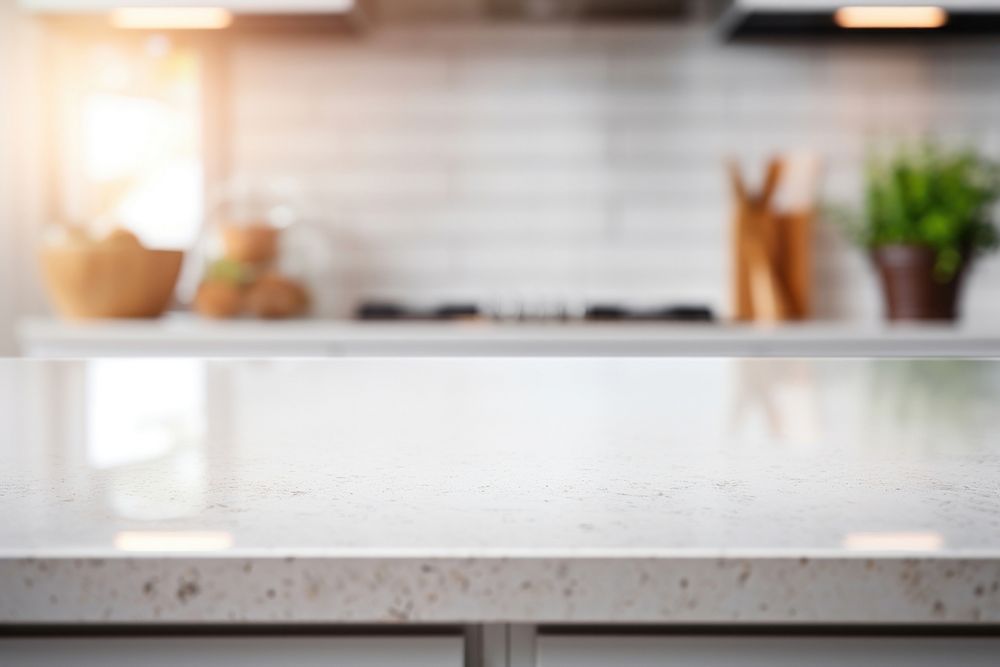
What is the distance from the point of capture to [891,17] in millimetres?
2129

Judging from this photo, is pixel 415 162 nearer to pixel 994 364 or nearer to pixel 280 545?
pixel 994 364

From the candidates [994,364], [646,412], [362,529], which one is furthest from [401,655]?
[994,364]

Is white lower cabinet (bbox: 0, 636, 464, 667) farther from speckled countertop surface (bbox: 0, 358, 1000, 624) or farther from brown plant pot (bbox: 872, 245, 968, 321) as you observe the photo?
brown plant pot (bbox: 872, 245, 968, 321)

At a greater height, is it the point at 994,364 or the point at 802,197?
the point at 802,197

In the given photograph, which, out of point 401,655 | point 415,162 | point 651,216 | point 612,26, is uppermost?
point 612,26

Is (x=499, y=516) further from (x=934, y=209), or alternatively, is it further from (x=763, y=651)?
(x=934, y=209)

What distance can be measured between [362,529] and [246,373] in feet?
2.22

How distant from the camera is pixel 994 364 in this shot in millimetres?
1104

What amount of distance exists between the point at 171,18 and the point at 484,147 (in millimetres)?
837

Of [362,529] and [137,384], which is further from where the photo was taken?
[137,384]

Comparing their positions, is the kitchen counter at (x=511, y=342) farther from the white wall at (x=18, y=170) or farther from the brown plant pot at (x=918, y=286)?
the white wall at (x=18, y=170)

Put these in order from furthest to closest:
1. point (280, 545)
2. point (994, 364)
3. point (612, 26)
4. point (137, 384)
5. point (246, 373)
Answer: point (612, 26)
point (994, 364)
point (246, 373)
point (137, 384)
point (280, 545)

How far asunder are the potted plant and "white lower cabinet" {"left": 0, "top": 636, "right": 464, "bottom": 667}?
2.06 meters

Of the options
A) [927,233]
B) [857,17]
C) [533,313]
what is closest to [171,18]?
[533,313]
